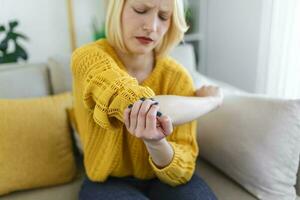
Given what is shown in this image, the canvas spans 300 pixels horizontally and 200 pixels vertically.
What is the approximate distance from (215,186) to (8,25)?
53.7 inches

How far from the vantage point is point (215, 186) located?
49.8 inches

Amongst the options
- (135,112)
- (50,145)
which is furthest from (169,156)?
(50,145)

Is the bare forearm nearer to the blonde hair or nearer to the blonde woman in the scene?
the blonde woman

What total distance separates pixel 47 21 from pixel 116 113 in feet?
4.60

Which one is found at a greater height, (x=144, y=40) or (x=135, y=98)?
(x=144, y=40)

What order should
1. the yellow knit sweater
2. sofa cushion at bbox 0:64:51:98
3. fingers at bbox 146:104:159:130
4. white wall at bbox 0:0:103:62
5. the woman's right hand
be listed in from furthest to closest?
white wall at bbox 0:0:103:62, sofa cushion at bbox 0:64:51:98, the woman's right hand, the yellow knit sweater, fingers at bbox 146:104:159:130

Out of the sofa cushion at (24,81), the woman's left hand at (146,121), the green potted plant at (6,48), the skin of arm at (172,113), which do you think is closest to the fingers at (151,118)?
the woman's left hand at (146,121)

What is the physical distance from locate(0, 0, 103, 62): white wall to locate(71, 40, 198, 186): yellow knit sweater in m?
1.05

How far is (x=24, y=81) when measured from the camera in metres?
1.40

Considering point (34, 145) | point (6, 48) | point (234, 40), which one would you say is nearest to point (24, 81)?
point (34, 145)

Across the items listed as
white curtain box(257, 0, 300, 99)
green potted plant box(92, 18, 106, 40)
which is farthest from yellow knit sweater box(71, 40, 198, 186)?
green potted plant box(92, 18, 106, 40)

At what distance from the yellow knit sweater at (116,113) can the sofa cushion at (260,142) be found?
18cm

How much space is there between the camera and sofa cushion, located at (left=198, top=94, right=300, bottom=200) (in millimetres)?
1129

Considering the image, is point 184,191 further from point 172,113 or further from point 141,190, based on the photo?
point 172,113
